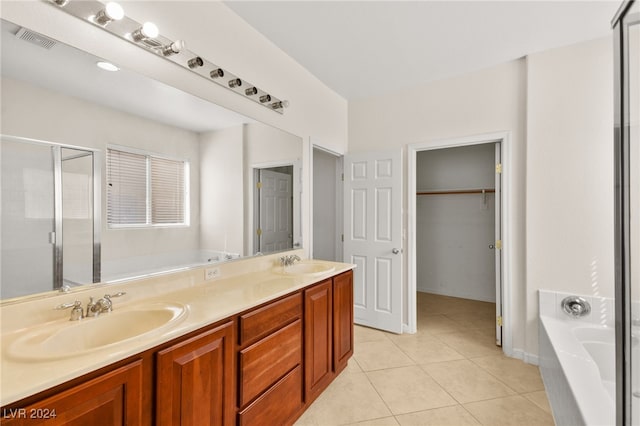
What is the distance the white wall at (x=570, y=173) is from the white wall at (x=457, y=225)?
170 cm

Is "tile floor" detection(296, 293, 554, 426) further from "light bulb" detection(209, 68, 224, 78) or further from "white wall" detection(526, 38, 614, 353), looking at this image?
"light bulb" detection(209, 68, 224, 78)

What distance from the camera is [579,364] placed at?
5.47 feet

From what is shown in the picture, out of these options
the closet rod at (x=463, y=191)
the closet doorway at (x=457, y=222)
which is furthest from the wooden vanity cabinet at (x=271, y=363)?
the closet rod at (x=463, y=191)

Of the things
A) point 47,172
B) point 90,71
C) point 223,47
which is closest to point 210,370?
point 47,172

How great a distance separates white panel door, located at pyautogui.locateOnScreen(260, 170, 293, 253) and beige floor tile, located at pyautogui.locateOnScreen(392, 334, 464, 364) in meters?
1.57

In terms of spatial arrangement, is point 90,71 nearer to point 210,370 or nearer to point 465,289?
point 210,370

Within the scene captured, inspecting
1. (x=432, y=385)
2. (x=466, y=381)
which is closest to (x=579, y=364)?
(x=466, y=381)

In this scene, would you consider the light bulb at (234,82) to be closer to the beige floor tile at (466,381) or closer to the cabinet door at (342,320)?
the cabinet door at (342,320)

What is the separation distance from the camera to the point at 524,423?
1.81 m

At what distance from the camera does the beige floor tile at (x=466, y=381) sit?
6.88 feet

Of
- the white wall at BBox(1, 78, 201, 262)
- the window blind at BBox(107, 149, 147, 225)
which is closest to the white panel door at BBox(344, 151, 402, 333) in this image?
the white wall at BBox(1, 78, 201, 262)

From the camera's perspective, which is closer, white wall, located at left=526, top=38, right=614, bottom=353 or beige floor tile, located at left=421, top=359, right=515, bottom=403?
beige floor tile, located at left=421, top=359, right=515, bottom=403

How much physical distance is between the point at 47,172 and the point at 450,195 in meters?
4.64

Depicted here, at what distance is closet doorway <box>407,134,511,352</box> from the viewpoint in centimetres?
420
